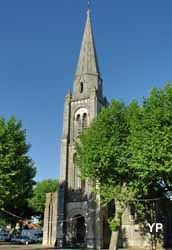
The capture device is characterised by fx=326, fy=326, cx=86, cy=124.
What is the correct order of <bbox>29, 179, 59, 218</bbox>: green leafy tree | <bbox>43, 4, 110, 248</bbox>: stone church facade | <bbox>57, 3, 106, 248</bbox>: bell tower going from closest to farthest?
<bbox>43, 4, 110, 248</bbox>: stone church facade → <bbox>57, 3, 106, 248</bbox>: bell tower → <bbox>29, 179, 59, 218</bbox>: green leafy tree

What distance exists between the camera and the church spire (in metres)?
52.7

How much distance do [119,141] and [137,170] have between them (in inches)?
142

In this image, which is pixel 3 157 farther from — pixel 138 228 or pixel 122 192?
pixel 138 228

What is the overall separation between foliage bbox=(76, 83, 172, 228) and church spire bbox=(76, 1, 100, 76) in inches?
752

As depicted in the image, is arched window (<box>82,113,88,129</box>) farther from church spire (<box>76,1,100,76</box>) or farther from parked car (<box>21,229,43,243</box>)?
parked car (<box>21,229,43,243</box>)

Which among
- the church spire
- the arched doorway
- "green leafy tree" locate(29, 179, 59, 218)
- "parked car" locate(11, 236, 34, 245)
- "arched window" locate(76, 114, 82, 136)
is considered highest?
the church spire

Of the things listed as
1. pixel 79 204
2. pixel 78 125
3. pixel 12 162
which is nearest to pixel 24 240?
pixel 79 204

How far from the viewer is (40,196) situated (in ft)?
223

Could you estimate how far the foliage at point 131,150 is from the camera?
27891mm

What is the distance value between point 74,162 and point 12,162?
13596 mm

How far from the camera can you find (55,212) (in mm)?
47594

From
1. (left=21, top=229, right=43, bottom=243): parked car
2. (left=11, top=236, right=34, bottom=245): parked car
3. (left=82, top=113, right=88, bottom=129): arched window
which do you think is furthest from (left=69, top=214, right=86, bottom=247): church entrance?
(left=21, top=229, right=43, bottom=243): parked car

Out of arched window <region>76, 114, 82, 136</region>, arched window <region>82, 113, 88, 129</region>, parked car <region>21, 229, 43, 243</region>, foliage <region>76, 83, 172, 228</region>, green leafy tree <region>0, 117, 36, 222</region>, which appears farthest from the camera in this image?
parked car <region>21, 229, 43, 243</region>

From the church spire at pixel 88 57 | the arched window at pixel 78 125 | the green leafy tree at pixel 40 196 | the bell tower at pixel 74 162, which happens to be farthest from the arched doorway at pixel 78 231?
the church spire at pixel 88 57
